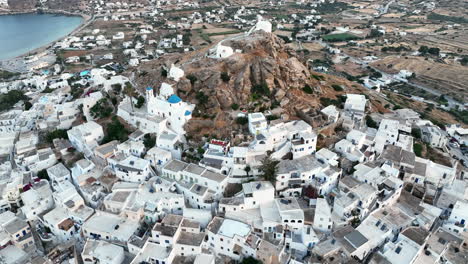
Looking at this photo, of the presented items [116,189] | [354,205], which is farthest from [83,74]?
[354,205]

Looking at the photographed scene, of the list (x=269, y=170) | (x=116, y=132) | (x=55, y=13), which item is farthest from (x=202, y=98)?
(x=55, y=13)

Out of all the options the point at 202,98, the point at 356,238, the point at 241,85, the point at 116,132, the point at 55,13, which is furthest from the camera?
the point at 55,13

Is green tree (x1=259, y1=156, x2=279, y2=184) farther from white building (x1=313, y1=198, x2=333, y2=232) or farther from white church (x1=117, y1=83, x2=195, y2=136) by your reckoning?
white church (x1=117, y1=83, x2=195, y2=136)

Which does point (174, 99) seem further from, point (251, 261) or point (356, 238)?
point (356, 238)

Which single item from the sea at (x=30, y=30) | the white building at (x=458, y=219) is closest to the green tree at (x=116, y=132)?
the white building at (x=458, y=219)

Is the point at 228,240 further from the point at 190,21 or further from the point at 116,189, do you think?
the point at 190,21

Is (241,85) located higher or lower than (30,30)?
higher

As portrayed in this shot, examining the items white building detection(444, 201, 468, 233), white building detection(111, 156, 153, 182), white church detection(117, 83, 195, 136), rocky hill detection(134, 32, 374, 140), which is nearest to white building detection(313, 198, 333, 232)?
white building detection(444, 201, 468, 233)
